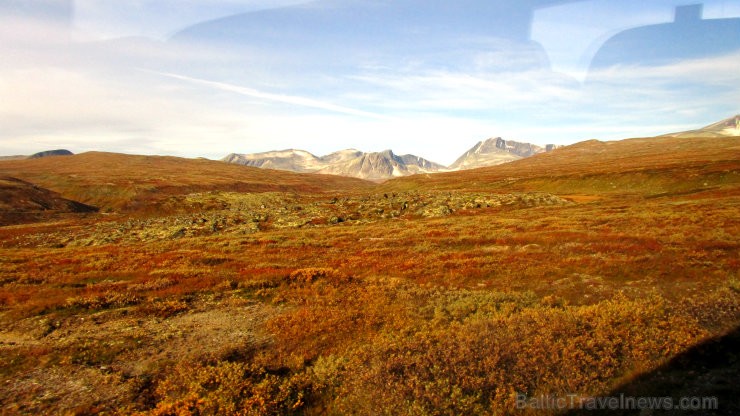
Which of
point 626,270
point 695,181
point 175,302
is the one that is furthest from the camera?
point 695,181

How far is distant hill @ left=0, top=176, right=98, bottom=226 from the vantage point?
80.9 m

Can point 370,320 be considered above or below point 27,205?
below

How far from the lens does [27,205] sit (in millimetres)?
89625

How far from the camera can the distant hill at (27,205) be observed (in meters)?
80.9

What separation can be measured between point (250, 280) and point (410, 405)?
1608 cm

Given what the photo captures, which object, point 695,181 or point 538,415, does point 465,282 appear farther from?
point 695,181

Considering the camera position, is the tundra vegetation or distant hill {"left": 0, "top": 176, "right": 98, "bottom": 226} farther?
distant hill {"left": 0, "top": 176, "right": 98, "bottom": 226}

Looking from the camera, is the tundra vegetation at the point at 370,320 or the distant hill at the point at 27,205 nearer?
the tundra vegetation at the point at 370,320

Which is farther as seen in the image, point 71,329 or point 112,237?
point 112,237

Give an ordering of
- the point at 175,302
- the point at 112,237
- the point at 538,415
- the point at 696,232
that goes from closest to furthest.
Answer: the point at 538,415 < the point at 175,302 < the point at 696,232 < the point at 112,237

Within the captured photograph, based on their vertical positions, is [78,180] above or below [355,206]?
above

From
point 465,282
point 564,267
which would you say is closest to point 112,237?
point 465,282

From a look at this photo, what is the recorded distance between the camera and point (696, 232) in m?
29.1

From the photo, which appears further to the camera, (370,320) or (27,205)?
(27,205)
